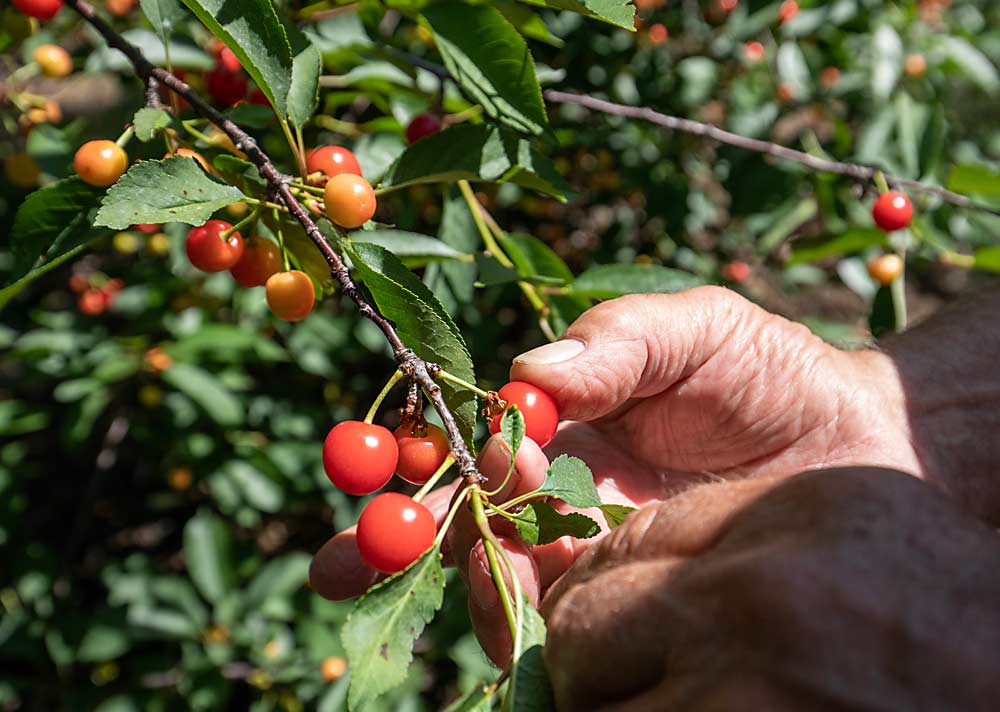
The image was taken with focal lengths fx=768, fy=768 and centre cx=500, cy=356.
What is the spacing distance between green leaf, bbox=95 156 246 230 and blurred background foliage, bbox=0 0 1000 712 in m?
0.85

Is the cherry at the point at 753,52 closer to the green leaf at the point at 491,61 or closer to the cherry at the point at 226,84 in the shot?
the green leaf at the point at 491,61

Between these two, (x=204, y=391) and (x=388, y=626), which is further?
(x=204, y=391)

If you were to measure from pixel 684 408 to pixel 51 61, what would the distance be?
2041 millimetres

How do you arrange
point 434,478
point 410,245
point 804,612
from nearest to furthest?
point 804,612 < point 434,478 < point 410,245

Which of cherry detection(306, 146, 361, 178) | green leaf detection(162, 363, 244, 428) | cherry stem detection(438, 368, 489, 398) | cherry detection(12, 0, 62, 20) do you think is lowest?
green leaf detection(162, 363, 244, 428)

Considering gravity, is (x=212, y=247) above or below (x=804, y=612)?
below

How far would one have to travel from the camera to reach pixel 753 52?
3322 millimetres

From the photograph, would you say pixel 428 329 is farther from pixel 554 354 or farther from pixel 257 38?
pixel 257 38

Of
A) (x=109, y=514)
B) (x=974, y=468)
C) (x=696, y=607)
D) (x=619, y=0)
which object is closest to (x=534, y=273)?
(x=619, y=0)

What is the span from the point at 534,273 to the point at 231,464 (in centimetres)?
169

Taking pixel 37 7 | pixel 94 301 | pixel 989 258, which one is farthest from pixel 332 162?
pixel 989 258

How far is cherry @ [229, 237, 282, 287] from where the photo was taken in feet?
4.62

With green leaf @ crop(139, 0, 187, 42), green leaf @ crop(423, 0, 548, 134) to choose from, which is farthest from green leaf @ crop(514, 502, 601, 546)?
green leaf @ crop(139, 0, 187, 42)

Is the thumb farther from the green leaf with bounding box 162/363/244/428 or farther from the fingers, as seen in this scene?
the green leaf with bounding box 162/363/244/428
